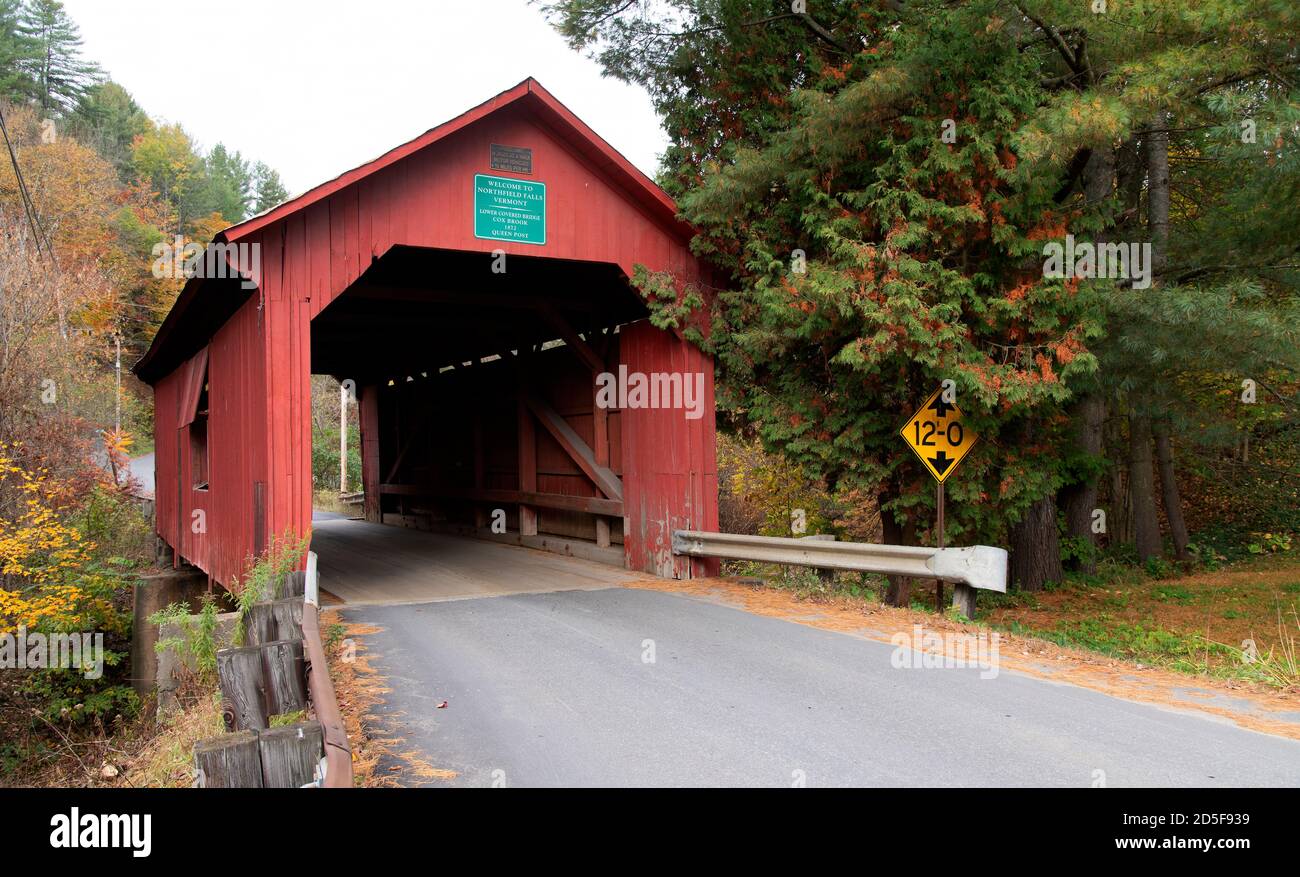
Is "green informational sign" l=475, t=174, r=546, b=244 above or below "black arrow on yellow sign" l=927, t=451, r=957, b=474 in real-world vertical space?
above

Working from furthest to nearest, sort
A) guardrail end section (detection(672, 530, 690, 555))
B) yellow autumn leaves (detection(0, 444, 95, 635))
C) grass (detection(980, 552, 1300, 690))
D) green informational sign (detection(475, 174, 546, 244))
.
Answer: yellow autumn leaves (detection(0, 444, 95, 635))
guardrail end section (detection(672, 530, 690, 555))
green informational sign (detection(475, 174, 546, 244))
grass (detection(980, 552, 1300, 690))

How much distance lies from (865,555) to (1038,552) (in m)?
6.23

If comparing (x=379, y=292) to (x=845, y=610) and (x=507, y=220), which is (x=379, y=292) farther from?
(x=845, y=610)

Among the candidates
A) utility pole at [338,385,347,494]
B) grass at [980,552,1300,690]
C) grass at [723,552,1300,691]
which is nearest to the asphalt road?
grass at [723,552,1300,691]

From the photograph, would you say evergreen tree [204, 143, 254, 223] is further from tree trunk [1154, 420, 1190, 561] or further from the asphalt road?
the asphalt road

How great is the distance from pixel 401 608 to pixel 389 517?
13.7 meters

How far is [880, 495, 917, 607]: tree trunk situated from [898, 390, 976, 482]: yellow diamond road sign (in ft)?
4.82

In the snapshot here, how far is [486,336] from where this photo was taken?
15.5m

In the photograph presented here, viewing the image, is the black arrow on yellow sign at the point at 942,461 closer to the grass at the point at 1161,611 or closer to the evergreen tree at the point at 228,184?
the grass at the point at 1161,611

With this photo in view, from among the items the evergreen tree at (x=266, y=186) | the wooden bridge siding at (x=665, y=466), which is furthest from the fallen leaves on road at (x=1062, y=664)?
the evergreen tree at (x=266, y=186)

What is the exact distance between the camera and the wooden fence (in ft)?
8.95

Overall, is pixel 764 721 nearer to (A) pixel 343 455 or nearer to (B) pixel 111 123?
(A) pixel 343 455

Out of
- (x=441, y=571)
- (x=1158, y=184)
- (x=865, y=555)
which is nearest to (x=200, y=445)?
(x=441, y=571)
